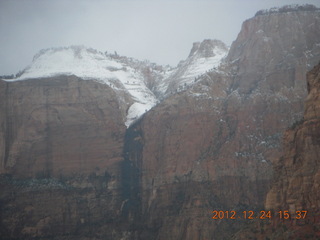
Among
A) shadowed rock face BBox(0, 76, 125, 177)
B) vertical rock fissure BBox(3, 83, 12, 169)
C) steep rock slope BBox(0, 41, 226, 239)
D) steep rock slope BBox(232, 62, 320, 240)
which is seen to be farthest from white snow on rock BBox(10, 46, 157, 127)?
steep rock slope BBox(232, 62, 320, 240)

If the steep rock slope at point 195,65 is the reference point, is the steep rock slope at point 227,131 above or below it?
below

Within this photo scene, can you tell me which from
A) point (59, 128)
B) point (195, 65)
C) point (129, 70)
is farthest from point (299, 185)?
point (129, 70)

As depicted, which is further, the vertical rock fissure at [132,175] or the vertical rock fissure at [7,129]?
the vertical rock fissure at [7,129]

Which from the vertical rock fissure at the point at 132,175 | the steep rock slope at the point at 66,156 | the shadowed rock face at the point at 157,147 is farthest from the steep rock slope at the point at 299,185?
the steep rock slope at the point at 66,156

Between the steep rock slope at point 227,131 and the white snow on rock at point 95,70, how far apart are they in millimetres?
11778

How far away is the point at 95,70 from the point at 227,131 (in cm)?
3321

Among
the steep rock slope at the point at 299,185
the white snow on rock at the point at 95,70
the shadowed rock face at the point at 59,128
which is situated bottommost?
the steep rock slope at the point at 299,185

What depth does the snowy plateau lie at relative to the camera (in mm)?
147875

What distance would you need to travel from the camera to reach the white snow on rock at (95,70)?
5797 inches

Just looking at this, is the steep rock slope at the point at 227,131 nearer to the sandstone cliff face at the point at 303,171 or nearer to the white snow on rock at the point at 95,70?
the white snow on rock at the point at 95,70

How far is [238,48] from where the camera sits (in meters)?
141

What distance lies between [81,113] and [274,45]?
104 ft

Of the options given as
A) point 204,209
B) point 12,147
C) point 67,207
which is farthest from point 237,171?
point 12,147

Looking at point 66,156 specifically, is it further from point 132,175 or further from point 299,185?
point 299,185
